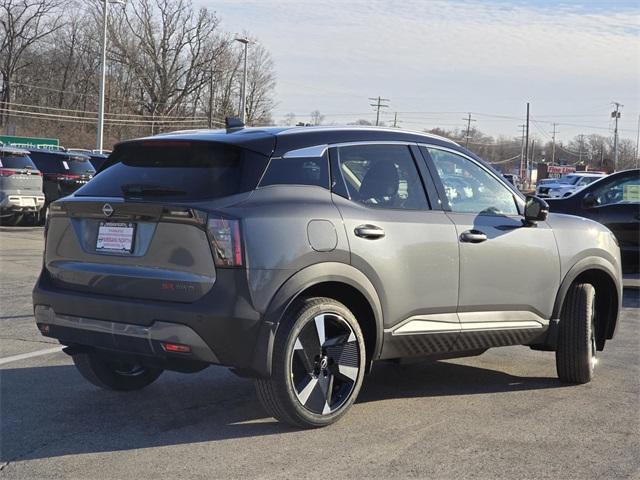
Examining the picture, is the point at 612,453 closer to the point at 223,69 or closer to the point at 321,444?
the point at 321,444

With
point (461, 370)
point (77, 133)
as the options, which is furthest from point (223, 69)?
point (461, 370)

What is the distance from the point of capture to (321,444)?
14.9 ft

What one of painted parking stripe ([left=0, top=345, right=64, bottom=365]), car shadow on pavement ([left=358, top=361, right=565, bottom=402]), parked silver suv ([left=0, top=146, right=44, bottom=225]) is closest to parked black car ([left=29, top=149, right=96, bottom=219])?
parked silver suv ([left=0, top=146, right=44, bottom=225])

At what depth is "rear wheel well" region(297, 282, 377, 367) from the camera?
15.9ft

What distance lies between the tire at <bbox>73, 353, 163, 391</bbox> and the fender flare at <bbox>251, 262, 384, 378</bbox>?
4.66ft

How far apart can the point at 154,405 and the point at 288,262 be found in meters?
1.58

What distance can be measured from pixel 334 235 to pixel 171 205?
939 millimetres

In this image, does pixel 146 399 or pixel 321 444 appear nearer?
pixel 321 444

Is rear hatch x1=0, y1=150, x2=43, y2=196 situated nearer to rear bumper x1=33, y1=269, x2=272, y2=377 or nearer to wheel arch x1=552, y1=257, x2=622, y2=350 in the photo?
wheel arch x1=552, y1=257, x2=622, y2=350

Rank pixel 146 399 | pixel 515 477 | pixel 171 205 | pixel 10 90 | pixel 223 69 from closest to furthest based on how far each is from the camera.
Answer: pixel 515 477 < pixel 171 205 < pixel 146 399 < pixel 10 90 < pixel 223 69

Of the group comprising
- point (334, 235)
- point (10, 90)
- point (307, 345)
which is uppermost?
point (10, 90)

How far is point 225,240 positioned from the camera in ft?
14.3

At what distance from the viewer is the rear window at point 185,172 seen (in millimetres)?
4574

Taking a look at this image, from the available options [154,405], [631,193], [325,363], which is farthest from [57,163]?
[325,363]
